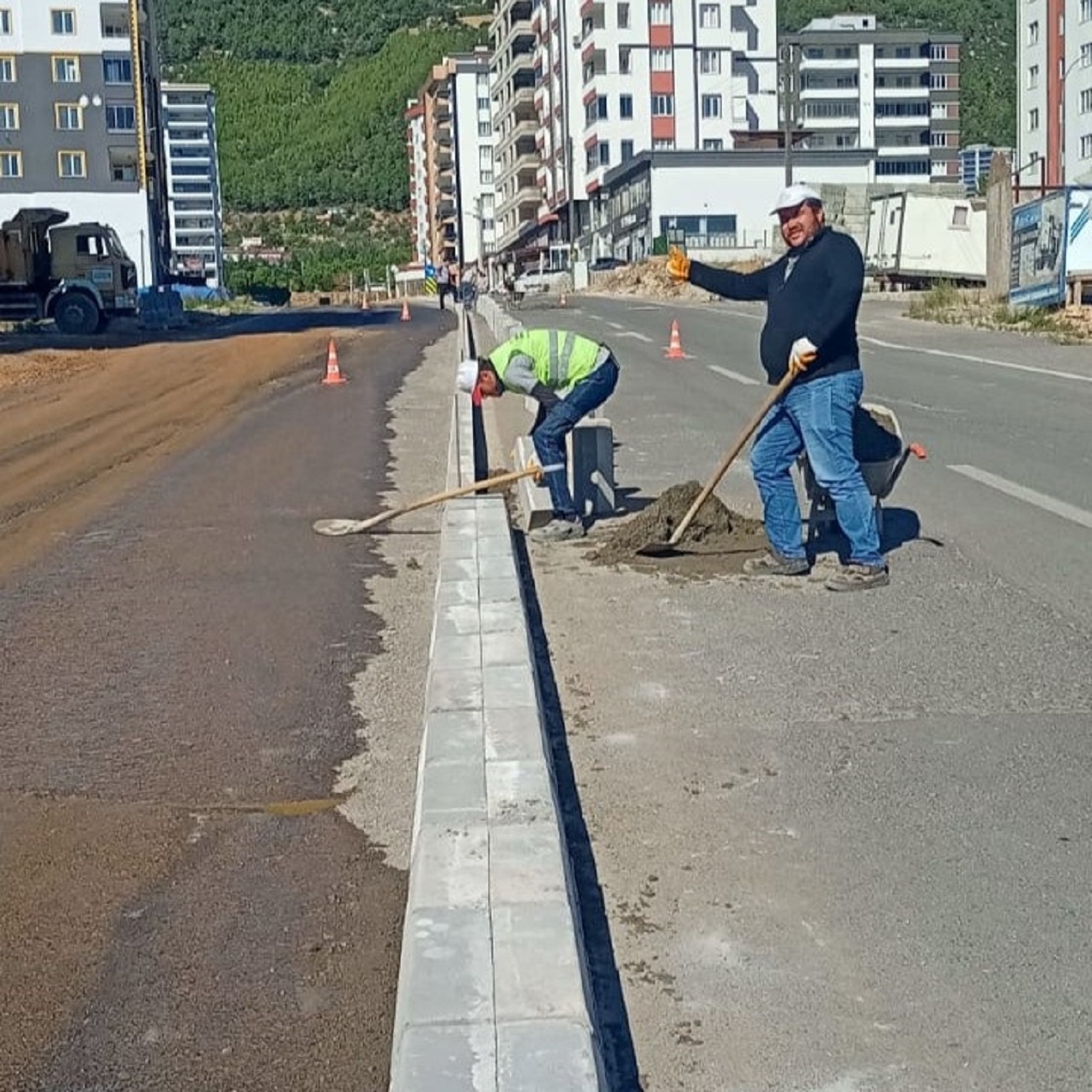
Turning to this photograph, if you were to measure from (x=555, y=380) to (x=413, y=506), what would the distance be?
3.54ft

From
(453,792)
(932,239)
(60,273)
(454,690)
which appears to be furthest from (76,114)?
(453,792)

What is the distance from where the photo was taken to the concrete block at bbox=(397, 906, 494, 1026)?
3.11m

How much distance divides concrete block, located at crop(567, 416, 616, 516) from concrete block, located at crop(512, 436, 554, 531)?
185 millimetres

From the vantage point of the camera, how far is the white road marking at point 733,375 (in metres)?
19.6

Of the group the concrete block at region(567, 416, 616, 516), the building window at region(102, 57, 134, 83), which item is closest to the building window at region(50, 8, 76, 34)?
the building window at region(102, 57, 134, 83)

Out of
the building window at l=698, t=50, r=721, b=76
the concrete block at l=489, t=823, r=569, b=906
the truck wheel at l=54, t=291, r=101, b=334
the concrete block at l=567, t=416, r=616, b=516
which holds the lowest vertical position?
the concrete block at l=489, t=823, r=569, b=906

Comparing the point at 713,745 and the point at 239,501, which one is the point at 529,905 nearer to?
the point at 713,745

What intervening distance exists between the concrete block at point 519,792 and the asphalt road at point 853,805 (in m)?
0.23

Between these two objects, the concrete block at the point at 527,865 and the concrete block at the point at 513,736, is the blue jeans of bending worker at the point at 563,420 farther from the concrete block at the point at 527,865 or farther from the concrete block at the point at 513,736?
the concrete block at the point at 527,865

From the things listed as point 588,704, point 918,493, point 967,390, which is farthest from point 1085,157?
point 588,704

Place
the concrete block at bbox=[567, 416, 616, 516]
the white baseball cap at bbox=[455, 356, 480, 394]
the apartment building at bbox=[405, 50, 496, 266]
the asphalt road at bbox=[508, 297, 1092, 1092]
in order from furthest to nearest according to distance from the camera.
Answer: the apartment building at bbox=[405, 50, 496, 266] < the concrete block at bbox=[567, 416, 616, 516] < the white baseball cap at bbox=[455, 356, 480, 394] < the asphalt road at bbox=[508, 297, 1092, 1092]

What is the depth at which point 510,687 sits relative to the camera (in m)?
5.30

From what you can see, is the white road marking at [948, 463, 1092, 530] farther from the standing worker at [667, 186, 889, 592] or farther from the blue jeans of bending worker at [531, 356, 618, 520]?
the blue jeans of bending worker at [531, 356, 618, 520]

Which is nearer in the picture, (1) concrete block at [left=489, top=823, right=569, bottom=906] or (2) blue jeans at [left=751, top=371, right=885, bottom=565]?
Answer: (1) concrete block at [left=489, top=823, right=569, bottom=906]
